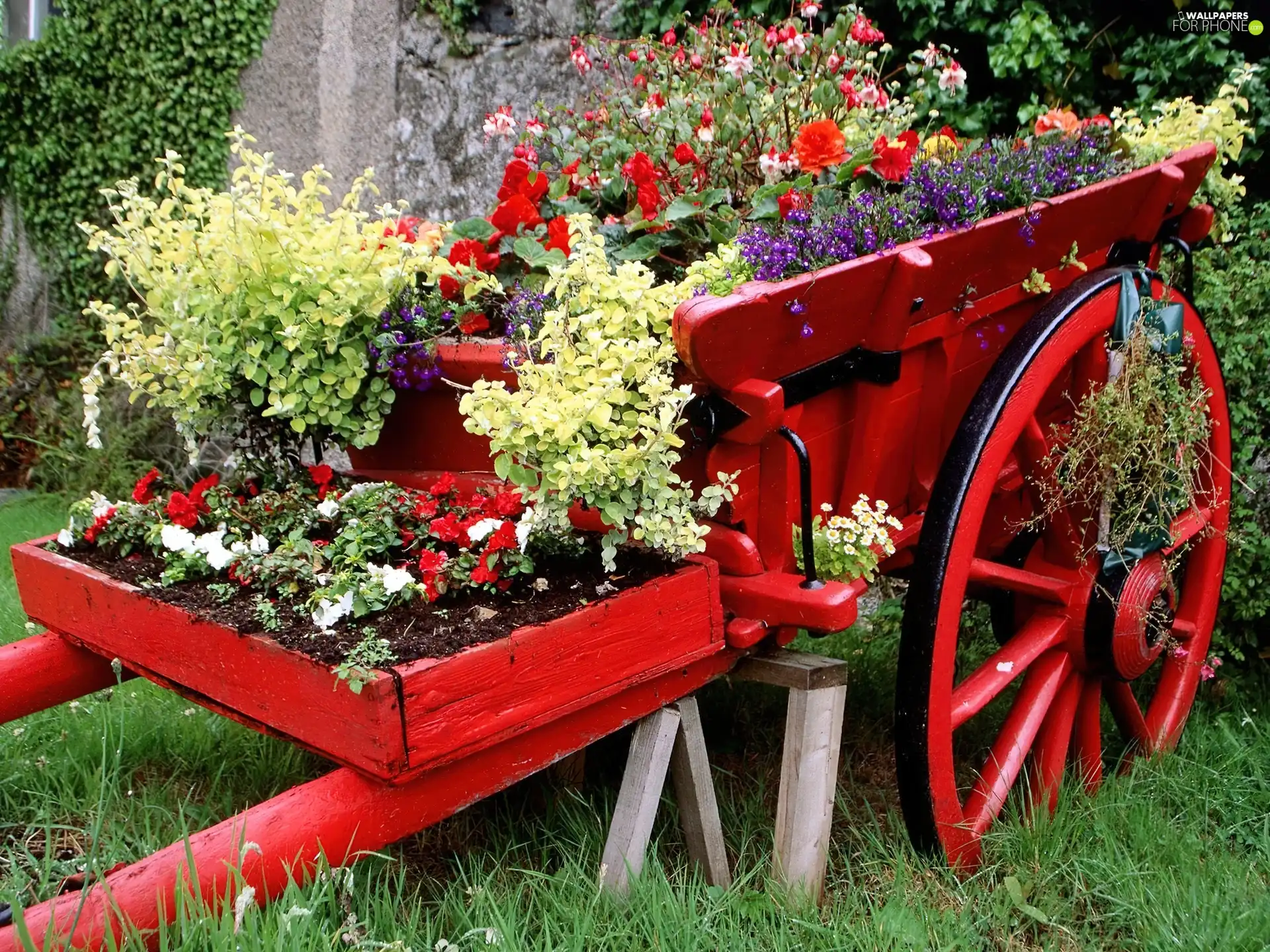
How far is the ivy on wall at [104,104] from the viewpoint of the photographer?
5105 millimetres

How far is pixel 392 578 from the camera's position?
1.60 m

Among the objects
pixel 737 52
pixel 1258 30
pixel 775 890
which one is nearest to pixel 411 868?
pixel 775 890

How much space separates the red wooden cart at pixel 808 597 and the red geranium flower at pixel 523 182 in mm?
709

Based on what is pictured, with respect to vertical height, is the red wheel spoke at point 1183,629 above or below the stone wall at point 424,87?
below

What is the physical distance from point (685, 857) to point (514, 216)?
55.1 inches

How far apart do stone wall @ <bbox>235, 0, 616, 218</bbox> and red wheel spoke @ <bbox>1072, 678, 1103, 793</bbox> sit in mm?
3306

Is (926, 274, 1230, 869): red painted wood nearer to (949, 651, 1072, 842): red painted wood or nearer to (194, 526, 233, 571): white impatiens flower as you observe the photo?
(949, 651, 1072, 842): red painted wood

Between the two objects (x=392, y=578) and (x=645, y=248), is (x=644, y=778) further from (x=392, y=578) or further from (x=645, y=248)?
(x=645, y=248)

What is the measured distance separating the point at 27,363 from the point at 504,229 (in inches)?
166

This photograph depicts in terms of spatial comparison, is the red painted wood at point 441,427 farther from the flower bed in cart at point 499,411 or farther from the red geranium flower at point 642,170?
the red geranium flower at point 642,170

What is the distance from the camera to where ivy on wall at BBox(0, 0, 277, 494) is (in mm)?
5074

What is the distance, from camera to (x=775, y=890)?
1.88m

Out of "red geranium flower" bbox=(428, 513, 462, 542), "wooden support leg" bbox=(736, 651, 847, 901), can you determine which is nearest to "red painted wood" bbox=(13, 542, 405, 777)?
"red geranium flower" bbox=(428, 513, 462, 542)
